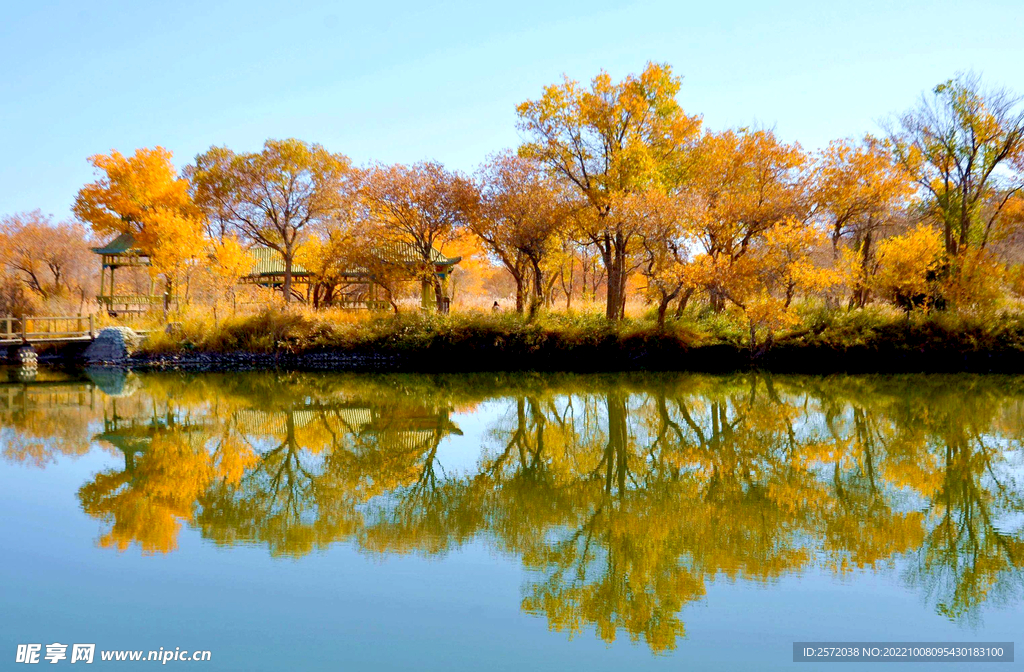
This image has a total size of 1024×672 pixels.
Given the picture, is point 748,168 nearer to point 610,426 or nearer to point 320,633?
point 610,426

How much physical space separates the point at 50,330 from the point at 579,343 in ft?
65.6

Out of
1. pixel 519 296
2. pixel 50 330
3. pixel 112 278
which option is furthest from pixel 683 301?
pixel 50 330

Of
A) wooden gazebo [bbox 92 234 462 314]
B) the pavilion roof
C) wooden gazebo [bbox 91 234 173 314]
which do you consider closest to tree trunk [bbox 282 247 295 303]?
wooden gazebo [bbox 92 234 462 314]

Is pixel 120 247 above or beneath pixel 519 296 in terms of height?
above

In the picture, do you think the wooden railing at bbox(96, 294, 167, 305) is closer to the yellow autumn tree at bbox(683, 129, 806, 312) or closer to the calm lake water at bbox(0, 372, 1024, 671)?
the calm lake water at bbox(0, 372, 1024, 671)

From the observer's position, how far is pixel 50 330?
2847cm

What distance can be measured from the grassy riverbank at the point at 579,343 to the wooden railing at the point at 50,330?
3005mm

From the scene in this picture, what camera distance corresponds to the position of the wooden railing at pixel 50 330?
2627 centimetres

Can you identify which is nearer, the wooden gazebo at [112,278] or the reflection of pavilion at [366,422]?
the reflection of pavilion at [366,422]

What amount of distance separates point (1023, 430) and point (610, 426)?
6.61 meters

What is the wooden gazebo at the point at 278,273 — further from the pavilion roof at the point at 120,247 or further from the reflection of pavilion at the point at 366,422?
the reflection of pavilion at the point at 366,422

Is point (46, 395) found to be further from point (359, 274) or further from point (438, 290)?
point (438, 290)

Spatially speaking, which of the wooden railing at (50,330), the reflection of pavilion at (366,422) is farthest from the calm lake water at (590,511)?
the wooden railing at (50,330)

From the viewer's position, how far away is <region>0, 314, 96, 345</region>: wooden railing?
86.2 ft
